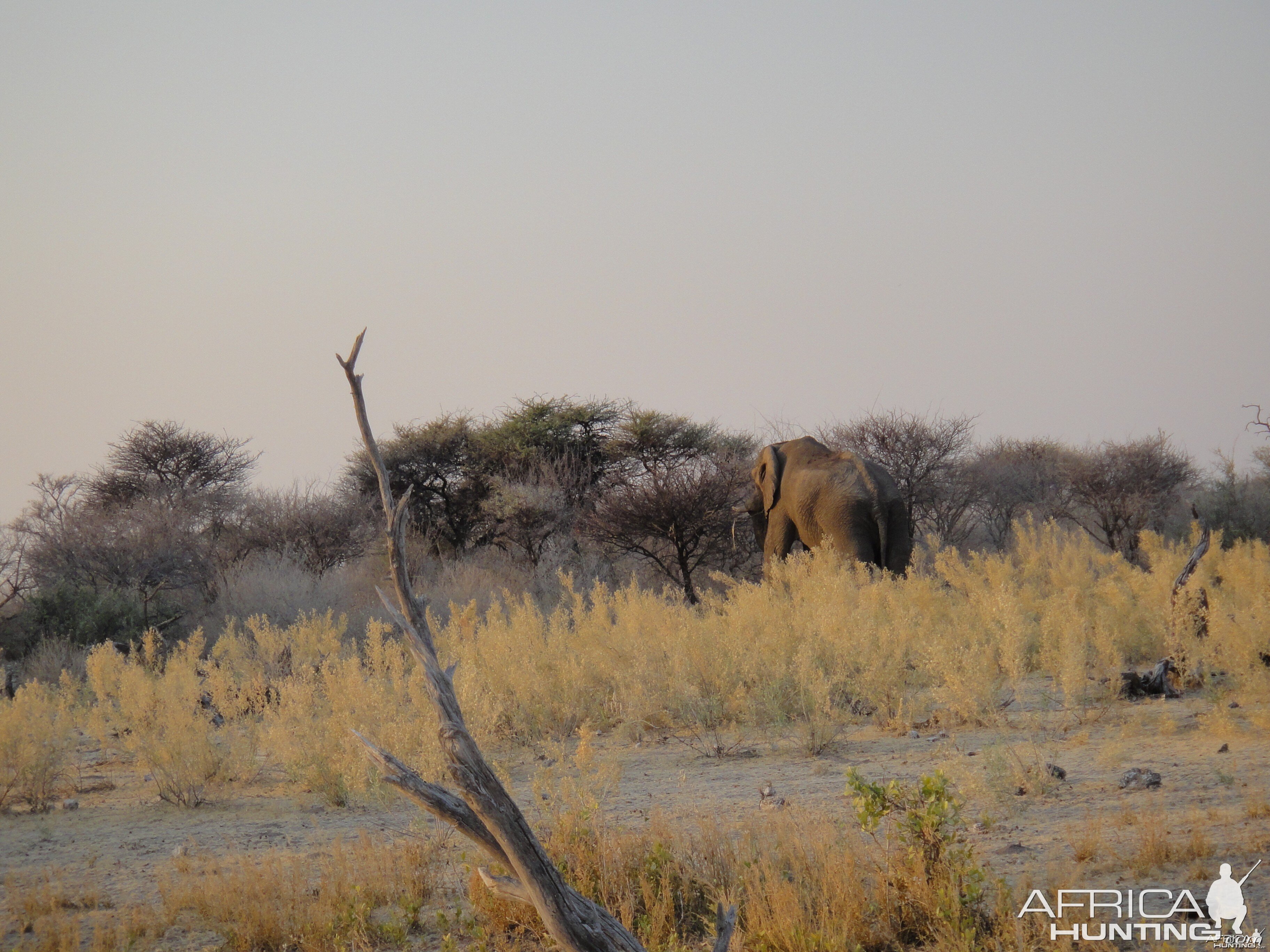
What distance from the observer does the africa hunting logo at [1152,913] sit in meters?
3.19

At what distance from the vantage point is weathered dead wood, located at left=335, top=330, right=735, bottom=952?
2.73 m

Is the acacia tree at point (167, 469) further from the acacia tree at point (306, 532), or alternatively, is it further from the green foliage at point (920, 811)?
the green foliage at point (920, 811)

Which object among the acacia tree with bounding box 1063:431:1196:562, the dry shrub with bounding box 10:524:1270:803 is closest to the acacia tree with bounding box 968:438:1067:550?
the acacia tree with bounding box 1063:431:1196:562

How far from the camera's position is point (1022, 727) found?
6.48 meters

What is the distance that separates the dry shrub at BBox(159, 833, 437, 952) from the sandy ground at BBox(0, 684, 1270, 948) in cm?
27

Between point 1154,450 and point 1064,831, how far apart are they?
892 inches

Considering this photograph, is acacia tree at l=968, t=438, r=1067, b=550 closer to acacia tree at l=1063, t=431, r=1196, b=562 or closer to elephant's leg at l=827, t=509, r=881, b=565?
acacia tree at l=1063, t=431, r=1196, b=562

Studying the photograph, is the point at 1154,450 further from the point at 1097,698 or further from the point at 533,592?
the point at 1097,698

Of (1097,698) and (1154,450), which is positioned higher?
(1154,450)

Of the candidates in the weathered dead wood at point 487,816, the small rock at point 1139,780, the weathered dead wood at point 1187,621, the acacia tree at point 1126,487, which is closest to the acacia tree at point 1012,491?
the acacia tree at point 1126,487

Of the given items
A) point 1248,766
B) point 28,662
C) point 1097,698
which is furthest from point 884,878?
point 28,662

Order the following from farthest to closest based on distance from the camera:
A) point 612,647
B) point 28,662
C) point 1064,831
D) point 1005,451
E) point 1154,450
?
1. point 1005,451
2. point 1154,450
3. point 28,662
4. point 612,647
5. point 1064,831

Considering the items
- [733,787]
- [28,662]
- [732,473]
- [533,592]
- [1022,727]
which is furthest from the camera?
[732,473]

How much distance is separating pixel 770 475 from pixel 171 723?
9149 millimetres
